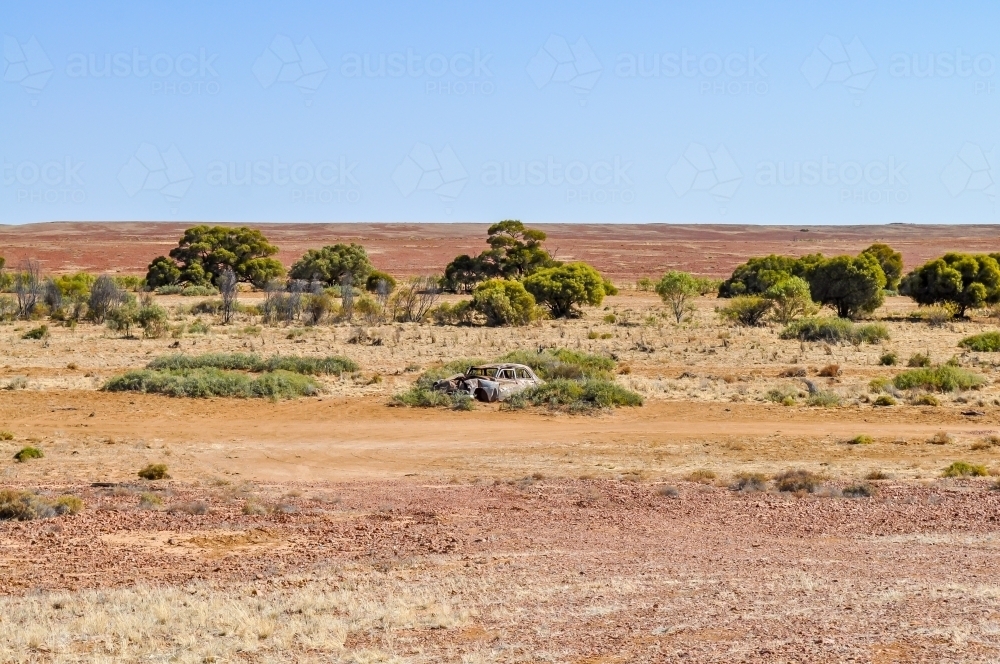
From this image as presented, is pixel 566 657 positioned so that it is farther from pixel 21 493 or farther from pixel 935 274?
pixel 935 274

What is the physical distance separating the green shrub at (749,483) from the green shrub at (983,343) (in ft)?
75.7

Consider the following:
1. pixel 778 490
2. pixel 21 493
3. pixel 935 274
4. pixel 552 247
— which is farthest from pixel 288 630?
pixel 552 247

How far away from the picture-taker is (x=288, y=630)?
955cm

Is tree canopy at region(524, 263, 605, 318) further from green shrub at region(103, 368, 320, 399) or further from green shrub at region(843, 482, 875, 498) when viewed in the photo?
green shrub at region(843, 482, 875, 498)

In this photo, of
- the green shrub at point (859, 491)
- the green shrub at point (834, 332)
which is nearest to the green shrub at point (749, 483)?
the green shrub at point (859, 491)

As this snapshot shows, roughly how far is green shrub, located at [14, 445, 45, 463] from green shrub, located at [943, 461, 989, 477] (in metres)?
15.6

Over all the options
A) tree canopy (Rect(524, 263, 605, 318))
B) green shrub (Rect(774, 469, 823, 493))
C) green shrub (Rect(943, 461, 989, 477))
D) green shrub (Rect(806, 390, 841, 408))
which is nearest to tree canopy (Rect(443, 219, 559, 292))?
tree canopy (Rect(524, 263, 605, 318))

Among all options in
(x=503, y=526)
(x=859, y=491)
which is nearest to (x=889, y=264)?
(x=859, y=491)

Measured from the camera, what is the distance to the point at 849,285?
5212 centimetres

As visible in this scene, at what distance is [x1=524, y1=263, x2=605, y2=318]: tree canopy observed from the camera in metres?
53.2

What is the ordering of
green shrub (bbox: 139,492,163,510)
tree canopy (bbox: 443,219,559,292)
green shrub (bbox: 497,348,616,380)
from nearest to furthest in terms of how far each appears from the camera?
green shrub (bbox: 139,492,163,510)
green shrub (bbox: 497,348,616,380)
tree canopy (bbox: 443,219,559,292)

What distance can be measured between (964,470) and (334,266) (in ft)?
185

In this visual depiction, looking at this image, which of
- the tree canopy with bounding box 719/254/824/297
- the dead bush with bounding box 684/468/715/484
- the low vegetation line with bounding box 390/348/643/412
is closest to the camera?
the dead bush with bounding box 684/468/715/484

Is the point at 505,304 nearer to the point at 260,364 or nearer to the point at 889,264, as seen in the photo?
the point at 260,364
